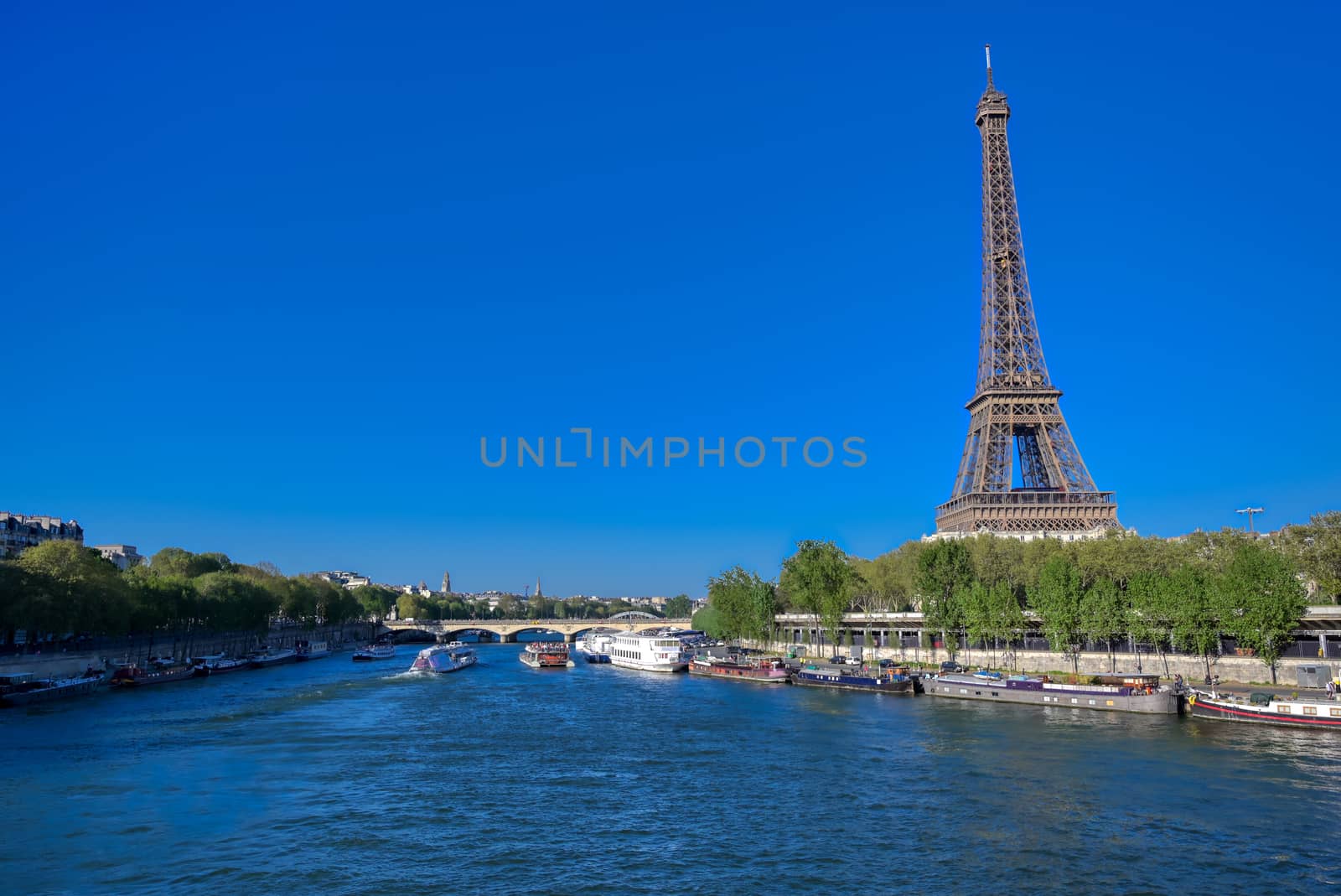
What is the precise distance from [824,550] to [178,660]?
7302cm

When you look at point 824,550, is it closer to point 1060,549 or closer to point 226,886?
point 1060,549

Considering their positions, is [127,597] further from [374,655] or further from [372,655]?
[374,655]

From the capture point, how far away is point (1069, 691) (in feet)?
186

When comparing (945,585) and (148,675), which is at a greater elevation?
(945,585)

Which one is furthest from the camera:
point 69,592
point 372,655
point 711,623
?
point 711,623

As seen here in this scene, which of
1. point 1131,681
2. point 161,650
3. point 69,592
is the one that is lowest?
point 161,650

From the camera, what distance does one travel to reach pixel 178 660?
100562 millimetres

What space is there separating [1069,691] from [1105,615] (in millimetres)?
11760

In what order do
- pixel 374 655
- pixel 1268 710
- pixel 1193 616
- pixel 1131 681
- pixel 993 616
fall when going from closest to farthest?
pixel 1268 710, pixel 1131 681, pixel 1193 616, pixel 993 616, pixel 374 655

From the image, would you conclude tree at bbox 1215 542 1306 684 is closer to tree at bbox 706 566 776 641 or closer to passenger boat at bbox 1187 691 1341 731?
passenger boat at bbox 1187 691 1341 731

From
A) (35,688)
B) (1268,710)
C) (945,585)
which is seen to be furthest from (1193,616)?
(35,688)

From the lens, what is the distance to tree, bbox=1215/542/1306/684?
56062 millimetres

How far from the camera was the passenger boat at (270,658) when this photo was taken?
104 meters

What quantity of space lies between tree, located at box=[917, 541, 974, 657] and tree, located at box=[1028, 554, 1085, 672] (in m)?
9.18
